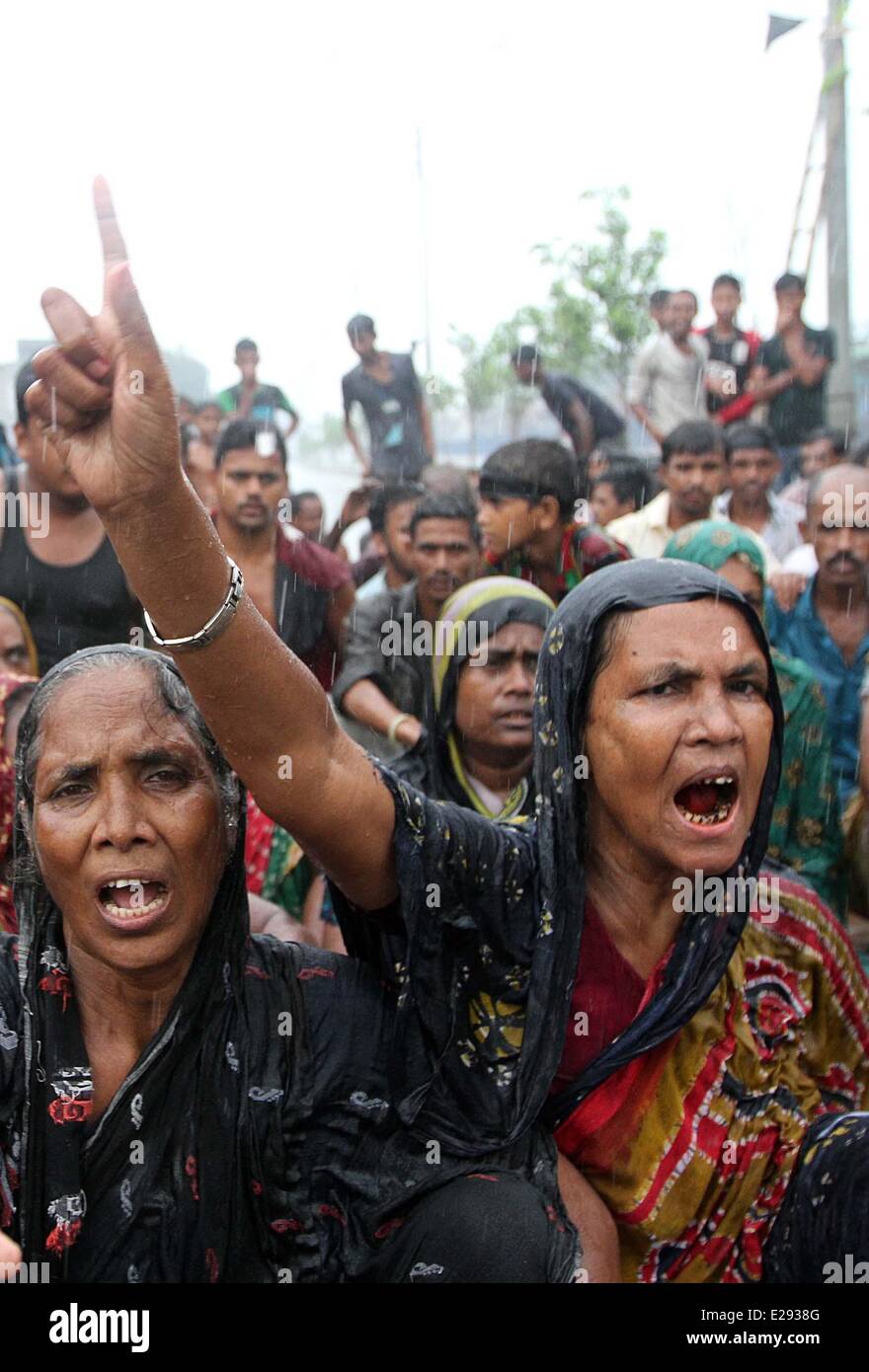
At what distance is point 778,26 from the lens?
836 centimetres

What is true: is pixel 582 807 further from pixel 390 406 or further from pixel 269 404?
pixel 390 406

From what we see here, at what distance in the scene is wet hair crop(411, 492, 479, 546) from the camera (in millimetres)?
5570

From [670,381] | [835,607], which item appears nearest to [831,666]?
[835,607]

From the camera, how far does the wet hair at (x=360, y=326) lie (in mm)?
8414

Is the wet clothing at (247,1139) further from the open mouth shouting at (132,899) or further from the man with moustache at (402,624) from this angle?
the man with moustache at (402,624)

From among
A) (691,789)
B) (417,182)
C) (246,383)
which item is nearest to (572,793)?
(691,789)

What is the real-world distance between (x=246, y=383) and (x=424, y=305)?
1739 mm

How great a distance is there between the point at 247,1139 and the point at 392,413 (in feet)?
20.9

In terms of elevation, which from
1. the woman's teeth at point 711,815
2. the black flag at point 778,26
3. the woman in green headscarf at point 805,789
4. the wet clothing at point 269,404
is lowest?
the woman in green headscarf at point 805,789

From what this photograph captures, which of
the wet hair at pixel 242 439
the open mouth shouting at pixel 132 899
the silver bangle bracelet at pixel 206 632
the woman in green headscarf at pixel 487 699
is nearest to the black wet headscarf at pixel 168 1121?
the open mouth shouting at pixel 132 899

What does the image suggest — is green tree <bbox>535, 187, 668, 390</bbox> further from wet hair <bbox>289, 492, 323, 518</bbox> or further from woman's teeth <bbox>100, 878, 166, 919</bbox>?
woman's teeth <bbox>100, 878, 166, 919</bbox>

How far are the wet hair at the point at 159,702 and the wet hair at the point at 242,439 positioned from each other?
360 cm

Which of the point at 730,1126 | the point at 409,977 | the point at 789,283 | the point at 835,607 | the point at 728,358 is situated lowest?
the point at 730,1126

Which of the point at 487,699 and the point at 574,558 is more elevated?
the point at 574,558
